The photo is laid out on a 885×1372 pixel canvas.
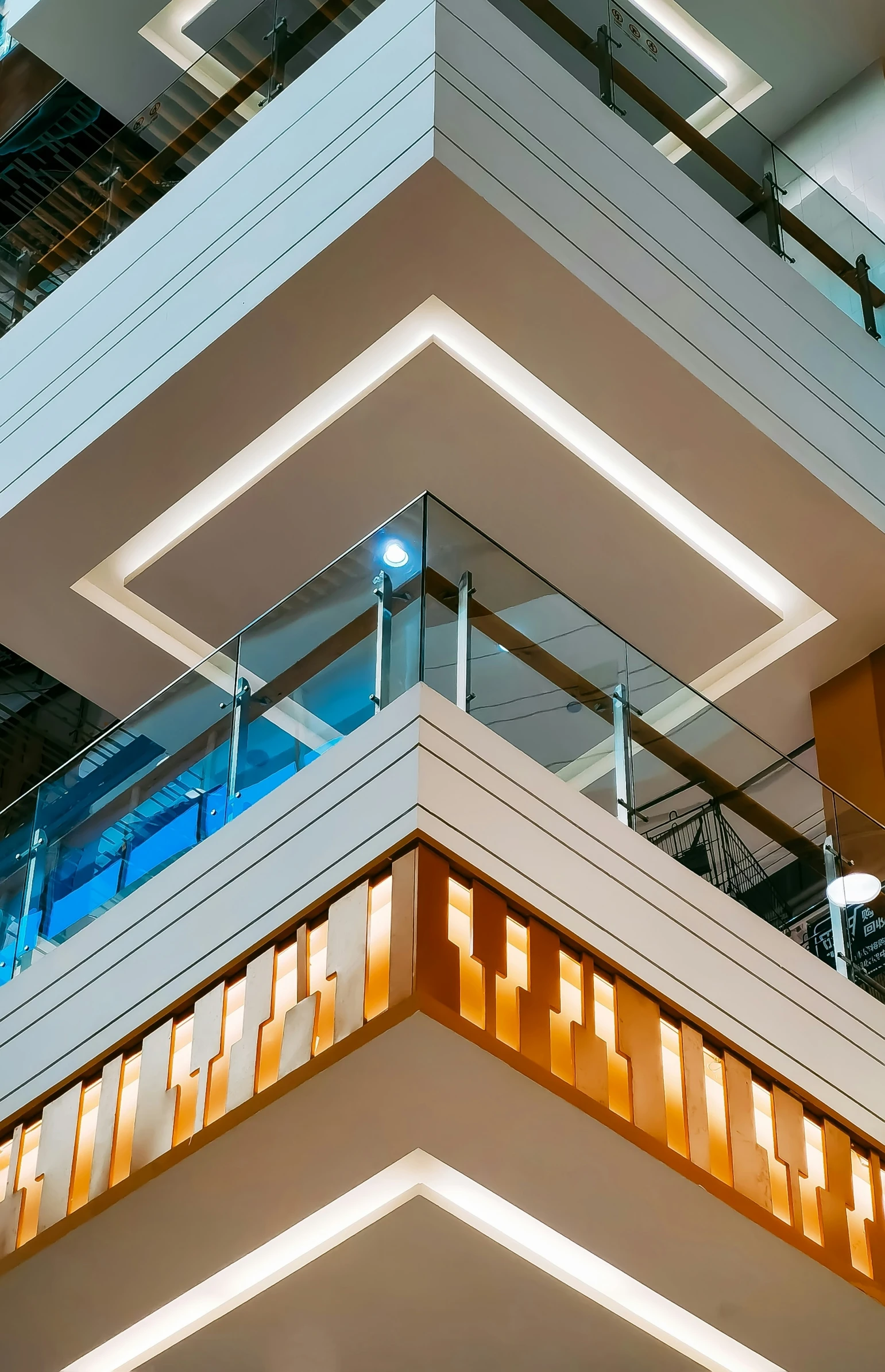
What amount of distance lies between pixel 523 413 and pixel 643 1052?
10.6 feet

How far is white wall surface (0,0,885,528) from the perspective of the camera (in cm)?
649

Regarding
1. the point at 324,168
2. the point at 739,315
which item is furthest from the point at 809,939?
the point at 324,168

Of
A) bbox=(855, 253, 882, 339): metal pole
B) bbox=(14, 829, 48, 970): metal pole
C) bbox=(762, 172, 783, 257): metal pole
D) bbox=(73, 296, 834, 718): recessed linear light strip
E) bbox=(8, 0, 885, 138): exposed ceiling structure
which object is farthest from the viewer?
bbox=(8, 0, 885, 138): exposed ceiling structure

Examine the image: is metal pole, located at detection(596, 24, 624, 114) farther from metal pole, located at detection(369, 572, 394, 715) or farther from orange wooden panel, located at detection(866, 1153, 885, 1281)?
orange wooden panel, located at detection(866, 1153, 885, 1281)

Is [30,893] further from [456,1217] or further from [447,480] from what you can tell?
[447,480]

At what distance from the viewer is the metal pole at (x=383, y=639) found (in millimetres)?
4887

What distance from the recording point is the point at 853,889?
5883 mm

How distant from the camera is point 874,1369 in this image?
16.4 ft

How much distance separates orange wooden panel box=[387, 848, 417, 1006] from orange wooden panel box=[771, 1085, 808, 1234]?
1.47 metres

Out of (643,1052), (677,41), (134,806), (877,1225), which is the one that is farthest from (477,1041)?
(677,41)

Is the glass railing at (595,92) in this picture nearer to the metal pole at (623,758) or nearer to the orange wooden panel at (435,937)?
the metal pole at (623,758)

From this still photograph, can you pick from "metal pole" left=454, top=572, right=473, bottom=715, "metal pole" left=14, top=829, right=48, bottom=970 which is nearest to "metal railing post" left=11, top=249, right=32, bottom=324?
"metal pole" left=14, top=829, right=48, bottom=970

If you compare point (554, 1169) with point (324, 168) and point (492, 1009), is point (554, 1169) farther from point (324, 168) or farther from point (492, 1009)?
point (324, 168)

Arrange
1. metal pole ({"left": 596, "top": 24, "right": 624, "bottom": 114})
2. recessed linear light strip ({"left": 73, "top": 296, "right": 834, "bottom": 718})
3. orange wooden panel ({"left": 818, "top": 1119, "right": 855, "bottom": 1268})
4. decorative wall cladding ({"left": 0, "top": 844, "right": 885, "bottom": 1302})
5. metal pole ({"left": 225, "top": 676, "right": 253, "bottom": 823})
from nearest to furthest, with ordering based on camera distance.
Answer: decorative wall cladding ({"left": 0, "top": 844, "right": 885, "bottom": 1302})
orange wooden panel ({"left": 818, "top": 1119, "right": 855, "bottom": 1268})
metal pole ({"left": 225, "top": 676, "right": 253, "bottom": 823})
recessed linear light strip ({"left": 73, "top": 296, "right": 834, "bottom": 718})
metal pole ({"left": 596, "top": 24, "right": 624, "bottom": 114})
